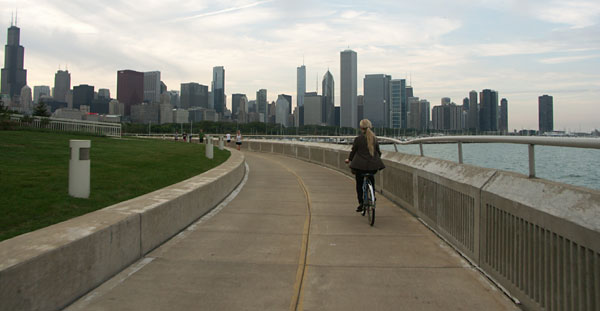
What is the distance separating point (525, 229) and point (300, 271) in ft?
8.76

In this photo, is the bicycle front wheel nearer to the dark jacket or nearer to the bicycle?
the bicycle

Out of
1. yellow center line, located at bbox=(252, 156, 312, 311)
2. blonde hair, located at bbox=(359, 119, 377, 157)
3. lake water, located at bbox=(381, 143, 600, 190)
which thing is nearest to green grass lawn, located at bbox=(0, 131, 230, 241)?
yellow center line, located at bbox=(252, 156, 312, 311)

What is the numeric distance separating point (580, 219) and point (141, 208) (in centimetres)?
528

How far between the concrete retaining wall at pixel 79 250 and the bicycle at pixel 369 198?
141 inches

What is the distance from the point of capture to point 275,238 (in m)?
7.32

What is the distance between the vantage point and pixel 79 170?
7.09 m

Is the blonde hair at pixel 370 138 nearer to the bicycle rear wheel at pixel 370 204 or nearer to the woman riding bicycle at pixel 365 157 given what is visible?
the woman riding bicycle at pixel 365 157

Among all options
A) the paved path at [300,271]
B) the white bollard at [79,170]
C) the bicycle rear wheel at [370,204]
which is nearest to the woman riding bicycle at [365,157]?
the bicycle rear wheel at [370,204]

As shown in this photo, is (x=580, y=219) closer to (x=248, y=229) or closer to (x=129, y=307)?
(x=129, y=307)

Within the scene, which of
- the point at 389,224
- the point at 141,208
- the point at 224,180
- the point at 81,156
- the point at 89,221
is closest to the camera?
the point at 89,221

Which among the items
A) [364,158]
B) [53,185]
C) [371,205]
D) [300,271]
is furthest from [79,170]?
[364,158]

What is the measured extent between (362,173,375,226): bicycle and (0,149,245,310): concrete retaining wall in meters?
3.57

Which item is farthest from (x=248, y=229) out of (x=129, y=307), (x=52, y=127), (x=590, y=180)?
(x=52, y=127)

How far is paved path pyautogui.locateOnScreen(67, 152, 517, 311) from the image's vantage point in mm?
4535
